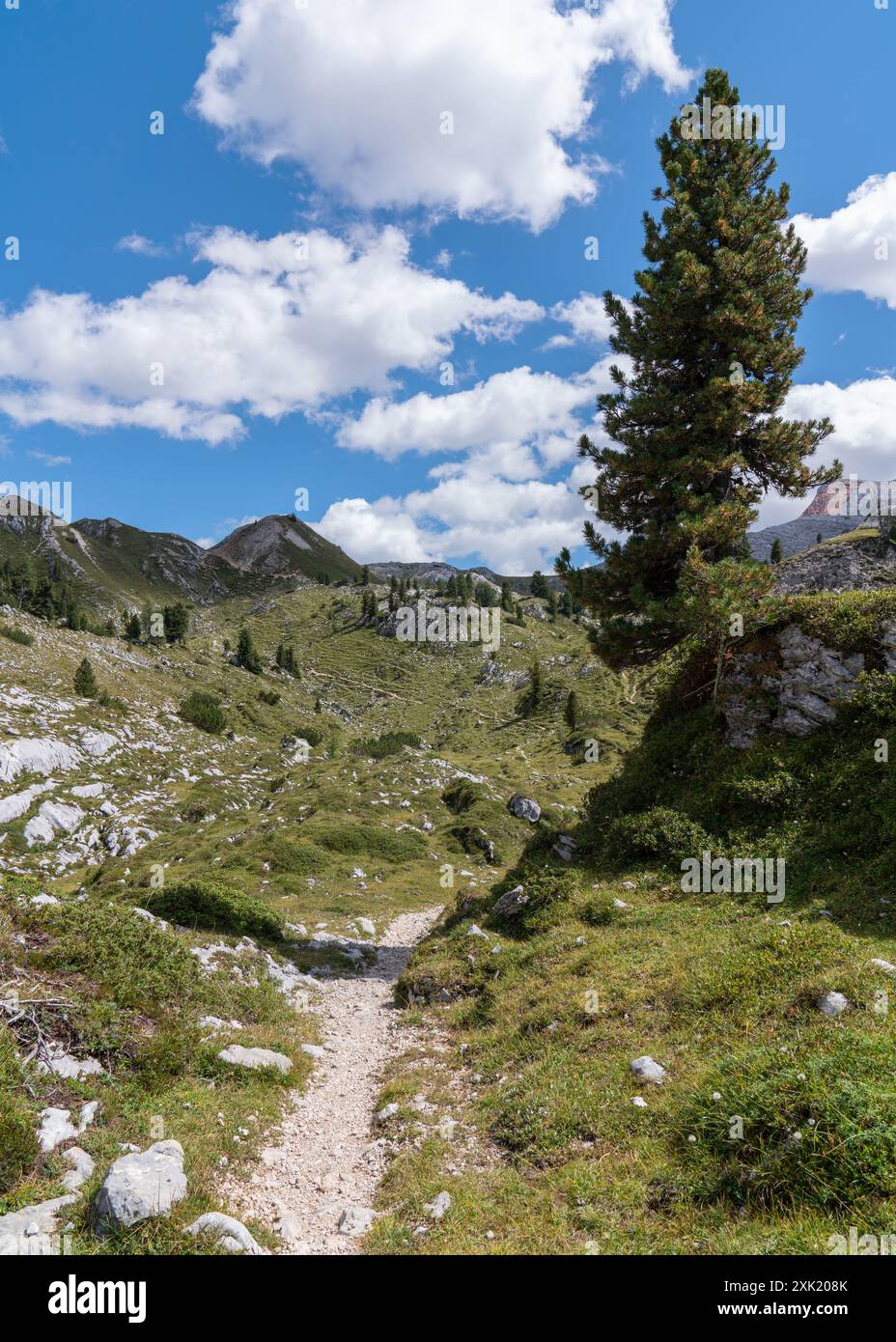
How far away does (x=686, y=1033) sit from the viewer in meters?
8.12

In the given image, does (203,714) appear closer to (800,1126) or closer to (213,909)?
(213,909)

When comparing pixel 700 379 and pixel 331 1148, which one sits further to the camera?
pixel 700 379

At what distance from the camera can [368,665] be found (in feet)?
385

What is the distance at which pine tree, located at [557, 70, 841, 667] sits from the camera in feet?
57.4

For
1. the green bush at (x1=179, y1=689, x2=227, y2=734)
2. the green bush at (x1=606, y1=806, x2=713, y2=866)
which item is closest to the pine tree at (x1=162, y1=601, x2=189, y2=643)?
the green bush at (x1=179, y1=689, x2=227, y2=734)

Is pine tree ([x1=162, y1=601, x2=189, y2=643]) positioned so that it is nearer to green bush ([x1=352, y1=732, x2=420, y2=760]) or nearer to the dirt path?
green bush ([x1=352, y1=732, x2=420, y2=760])

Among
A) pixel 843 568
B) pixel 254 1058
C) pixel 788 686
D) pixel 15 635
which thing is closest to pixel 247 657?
pixel 15 635

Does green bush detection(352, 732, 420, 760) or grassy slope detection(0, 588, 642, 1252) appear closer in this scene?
grassy slope detection(0, 588, 642, 1252)

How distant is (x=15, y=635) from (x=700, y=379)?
57.8 meters

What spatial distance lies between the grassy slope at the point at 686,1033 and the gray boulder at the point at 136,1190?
2.26 metres

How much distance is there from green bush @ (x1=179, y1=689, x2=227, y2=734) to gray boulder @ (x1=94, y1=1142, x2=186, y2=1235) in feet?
164

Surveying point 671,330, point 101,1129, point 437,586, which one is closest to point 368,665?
point 437,586

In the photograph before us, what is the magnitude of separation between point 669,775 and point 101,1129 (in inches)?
612
